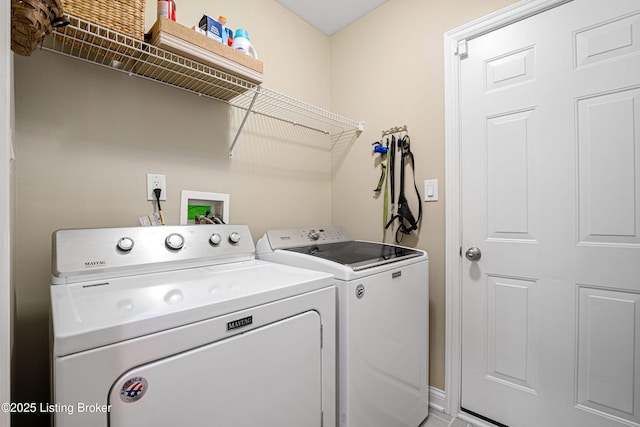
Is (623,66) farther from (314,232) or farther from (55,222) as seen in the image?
(55,222)

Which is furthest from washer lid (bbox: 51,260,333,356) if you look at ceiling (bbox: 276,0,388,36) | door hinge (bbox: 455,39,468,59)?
ceiling (bbox: 276,0,388,36)

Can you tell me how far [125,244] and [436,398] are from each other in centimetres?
185

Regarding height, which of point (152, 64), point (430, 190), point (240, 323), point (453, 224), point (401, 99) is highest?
point (401, 99)

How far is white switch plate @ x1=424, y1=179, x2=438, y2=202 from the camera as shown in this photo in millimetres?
1750

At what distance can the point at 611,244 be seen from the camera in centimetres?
126

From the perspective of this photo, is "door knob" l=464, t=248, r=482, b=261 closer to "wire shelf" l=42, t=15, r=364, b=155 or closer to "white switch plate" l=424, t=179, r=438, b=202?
"white switch plate" l=424, t=179, r=438, b=202

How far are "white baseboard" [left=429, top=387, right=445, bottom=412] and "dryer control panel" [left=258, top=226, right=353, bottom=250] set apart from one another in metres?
1.04

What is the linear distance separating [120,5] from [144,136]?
1.75 feet

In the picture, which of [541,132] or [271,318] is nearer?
[271,318]

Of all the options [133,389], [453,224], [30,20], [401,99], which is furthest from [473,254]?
[30,20]

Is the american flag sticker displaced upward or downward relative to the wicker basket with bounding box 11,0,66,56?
downward

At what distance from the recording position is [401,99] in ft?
6.29

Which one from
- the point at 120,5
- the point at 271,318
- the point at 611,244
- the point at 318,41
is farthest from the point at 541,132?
the point at 120,5

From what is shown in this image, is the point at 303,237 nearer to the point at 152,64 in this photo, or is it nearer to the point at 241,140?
the point at 241,140
